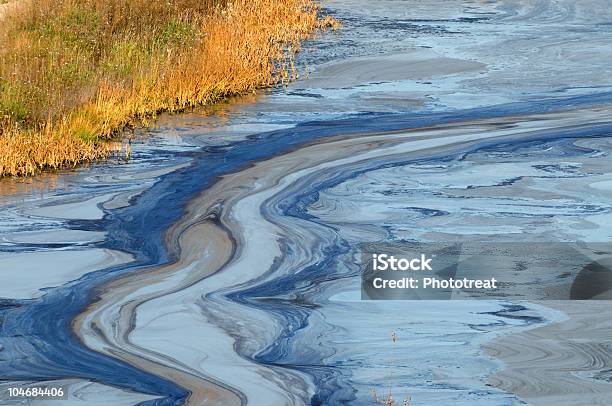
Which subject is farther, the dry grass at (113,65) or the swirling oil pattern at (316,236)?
the dry grass at (113,65)

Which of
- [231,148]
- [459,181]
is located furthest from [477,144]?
[231,148]

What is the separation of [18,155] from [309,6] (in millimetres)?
8324

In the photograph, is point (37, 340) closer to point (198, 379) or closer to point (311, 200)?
point (198, 379)

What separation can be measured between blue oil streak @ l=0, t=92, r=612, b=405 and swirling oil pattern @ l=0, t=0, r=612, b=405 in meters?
0.02

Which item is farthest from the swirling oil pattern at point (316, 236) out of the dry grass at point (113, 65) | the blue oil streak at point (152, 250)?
Result: the dry grass at point (113, 65)

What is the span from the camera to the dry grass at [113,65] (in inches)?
369

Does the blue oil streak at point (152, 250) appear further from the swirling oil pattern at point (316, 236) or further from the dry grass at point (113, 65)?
the dry grass at point (113, 65)

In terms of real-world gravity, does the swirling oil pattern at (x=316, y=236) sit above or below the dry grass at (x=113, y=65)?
below

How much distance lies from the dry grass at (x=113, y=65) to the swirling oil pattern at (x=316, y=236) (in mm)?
325

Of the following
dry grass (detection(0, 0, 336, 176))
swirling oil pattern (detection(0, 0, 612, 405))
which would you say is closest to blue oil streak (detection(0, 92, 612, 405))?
swirling oil pattern (detection(0, 0, 612, 405))

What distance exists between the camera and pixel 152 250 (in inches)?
278

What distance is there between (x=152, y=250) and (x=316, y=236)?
0.94 metres

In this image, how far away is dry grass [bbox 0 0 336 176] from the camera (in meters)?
9.37

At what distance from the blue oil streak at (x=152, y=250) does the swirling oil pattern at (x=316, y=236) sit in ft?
0.05
